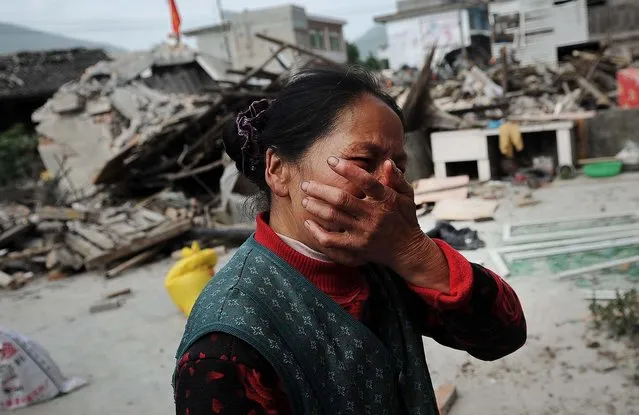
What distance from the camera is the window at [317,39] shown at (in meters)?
36.7

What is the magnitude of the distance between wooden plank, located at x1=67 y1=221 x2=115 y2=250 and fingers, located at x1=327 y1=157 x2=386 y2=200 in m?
7.90

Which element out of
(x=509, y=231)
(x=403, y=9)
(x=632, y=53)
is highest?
(x=403, y=9)

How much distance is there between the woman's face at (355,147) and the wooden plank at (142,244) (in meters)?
7.55

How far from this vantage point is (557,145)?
9.73 m

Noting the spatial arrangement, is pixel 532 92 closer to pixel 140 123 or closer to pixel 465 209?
pixel 465 209

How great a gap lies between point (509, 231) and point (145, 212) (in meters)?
6.47

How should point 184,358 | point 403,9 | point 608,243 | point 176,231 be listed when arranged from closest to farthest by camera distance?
point 184,358 < point 608,243 < point 176,231 < point 403,9

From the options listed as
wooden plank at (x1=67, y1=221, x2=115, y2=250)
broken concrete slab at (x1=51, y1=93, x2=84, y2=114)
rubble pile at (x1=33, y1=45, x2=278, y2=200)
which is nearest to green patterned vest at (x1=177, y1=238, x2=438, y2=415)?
wooden plank at (x1=67, y1=221, x2=115, y2=250)

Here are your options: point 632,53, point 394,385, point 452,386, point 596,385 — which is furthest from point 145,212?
point 632,53

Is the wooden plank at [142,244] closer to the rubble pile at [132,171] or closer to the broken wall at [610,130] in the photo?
the rubble pile at [132,171]

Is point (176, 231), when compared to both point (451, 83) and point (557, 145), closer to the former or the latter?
point (557, 145)

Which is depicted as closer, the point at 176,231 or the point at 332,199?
the point at 332,199

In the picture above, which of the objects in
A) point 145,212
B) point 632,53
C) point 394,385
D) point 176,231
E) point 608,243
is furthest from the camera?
point 632,53

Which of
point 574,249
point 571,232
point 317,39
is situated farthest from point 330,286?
point 317,39
